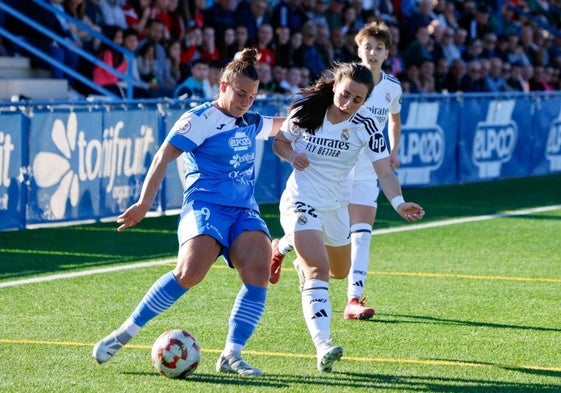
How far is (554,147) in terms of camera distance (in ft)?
74.9

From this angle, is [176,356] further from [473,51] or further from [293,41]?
[473,51]

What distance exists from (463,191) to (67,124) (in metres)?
7.38

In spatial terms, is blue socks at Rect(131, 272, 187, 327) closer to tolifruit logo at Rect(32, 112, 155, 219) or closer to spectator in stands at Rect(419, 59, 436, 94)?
tolifruit logo at Rect(32, 112, 155, 219)

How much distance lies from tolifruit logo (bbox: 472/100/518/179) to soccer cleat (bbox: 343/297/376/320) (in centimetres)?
1187

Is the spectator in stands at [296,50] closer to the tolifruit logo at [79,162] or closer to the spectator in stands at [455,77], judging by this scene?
the spectator in stands at [455,77]

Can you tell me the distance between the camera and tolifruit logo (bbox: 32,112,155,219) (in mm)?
14344

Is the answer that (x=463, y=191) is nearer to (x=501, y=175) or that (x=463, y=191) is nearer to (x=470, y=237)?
(x=501, y=175)

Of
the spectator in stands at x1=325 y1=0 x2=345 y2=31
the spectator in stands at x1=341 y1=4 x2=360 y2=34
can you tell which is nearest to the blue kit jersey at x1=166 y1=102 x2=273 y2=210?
the spectator in stands at x1=325 y1=0 x2=345 y2=31

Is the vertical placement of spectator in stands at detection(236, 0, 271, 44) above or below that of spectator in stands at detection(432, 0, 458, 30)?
above

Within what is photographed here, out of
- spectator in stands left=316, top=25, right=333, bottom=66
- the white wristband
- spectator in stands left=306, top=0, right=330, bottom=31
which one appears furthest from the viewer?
spectator in stands left=306, top=0, right=330, bottom=31

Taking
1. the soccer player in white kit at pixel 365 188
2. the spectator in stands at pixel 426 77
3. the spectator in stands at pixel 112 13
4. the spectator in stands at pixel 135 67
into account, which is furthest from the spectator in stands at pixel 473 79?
the soccer player in white kit at pixel 365 188

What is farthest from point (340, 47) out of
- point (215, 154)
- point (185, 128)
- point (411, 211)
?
point (185, 128)

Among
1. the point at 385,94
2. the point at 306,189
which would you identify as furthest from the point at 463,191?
the point at 306,189

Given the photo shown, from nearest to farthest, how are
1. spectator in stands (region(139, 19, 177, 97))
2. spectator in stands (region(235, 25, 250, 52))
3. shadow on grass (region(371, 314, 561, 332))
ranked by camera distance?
shadow on grass (region(371, 314, 561, 332)), spectator in stands (region(139, 19, 177, 97)), spectator in stands (region(235, 25, 250, 52))
